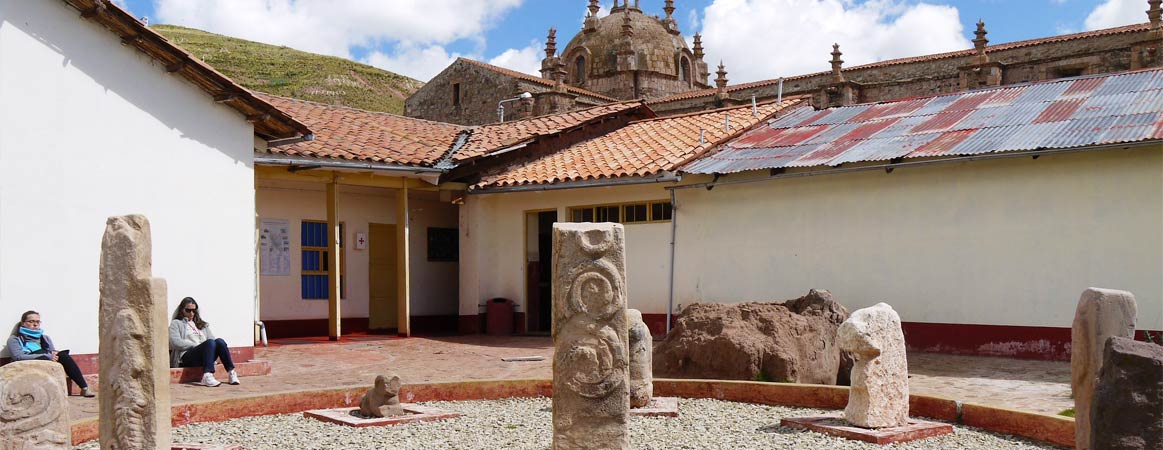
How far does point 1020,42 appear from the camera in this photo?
29.6 m

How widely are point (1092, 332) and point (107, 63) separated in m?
9.59

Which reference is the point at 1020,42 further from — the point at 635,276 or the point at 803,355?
the point at 803,355

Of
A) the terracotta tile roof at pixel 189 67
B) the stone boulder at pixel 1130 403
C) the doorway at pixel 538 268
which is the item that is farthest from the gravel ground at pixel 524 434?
the doorway at pixel 538 268

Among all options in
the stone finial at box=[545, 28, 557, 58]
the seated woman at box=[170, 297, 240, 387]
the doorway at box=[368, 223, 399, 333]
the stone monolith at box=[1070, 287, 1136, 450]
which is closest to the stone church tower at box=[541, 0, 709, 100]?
A: the stone finial at box=[545, 28, 557, 58]

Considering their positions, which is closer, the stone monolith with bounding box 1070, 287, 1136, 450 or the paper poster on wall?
the stone monolith with bounding box 1070, 287, 1136, 450

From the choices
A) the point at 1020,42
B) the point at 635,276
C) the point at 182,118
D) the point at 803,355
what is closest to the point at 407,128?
the point at 635,276

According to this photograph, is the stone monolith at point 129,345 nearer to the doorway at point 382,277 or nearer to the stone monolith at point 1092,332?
the stone monolith at point 1092,332

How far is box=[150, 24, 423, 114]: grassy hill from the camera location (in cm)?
5878

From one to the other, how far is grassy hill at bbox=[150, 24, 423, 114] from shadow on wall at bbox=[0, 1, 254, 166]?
44.5 m

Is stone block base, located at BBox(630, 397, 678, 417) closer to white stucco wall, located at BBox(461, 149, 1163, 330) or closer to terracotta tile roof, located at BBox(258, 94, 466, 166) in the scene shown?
white stucco wall, located at BBox(461, 149, 1163, 330)

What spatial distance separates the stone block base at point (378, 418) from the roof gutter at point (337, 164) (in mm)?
5626

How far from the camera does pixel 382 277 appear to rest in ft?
60.2

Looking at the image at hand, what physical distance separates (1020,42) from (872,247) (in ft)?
61.5

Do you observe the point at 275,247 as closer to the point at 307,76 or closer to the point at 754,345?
the point at 754,345
